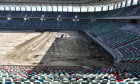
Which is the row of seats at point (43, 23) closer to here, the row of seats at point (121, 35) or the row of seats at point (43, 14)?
the row of seats at point (43, 14)

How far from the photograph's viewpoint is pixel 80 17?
74.8 m

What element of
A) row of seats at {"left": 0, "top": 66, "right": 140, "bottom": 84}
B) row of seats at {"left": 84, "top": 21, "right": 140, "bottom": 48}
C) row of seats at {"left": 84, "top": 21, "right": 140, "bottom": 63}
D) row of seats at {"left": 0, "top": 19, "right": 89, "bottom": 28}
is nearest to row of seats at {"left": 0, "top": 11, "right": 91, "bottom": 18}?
row of seats at {"left": 0, "top": 19, "right": 89, "bottom": 28}

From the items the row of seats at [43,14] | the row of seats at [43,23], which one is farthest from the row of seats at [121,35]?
the row of seats at [43,14]

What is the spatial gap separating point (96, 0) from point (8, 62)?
145 feet

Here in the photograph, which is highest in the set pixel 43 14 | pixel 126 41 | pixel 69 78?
pixel 43 14

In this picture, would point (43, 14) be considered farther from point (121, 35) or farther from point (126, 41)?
point (126, 41)

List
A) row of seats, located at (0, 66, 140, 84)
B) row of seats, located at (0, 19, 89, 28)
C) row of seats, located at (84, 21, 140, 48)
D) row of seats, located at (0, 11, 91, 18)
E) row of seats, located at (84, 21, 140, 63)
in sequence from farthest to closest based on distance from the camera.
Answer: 1. row of seats, located at (0, 11, 91, 18)
2. row of seats, located at (0, 19, 89, 28)
3. row of seats, located at (84, 21, 140, 48)
4. row of seats, located at (84, 21, 140, 63)
5. row of seats, located at (0, 66, 140, 84)

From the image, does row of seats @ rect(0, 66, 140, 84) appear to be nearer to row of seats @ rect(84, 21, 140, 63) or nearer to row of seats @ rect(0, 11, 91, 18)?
row of seats @ rect(84, 21, 140, 63)

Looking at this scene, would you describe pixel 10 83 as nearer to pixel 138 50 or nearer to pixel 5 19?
pixel 138 50

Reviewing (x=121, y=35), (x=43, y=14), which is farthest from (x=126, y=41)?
(x=43, y=14)

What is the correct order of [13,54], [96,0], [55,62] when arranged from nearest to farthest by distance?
[55,62] → [13,54] → [96,0]

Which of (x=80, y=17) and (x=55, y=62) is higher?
(x=80, y=17)

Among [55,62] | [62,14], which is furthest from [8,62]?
[62,14]

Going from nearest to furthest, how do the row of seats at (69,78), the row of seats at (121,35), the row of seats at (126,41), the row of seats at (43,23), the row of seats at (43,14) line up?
the row of seats at (69,78)
the row of seats at (126,41)
the row of seats at (121,35)
the row of seats at (43,23)
the row of seats at (43,14)
